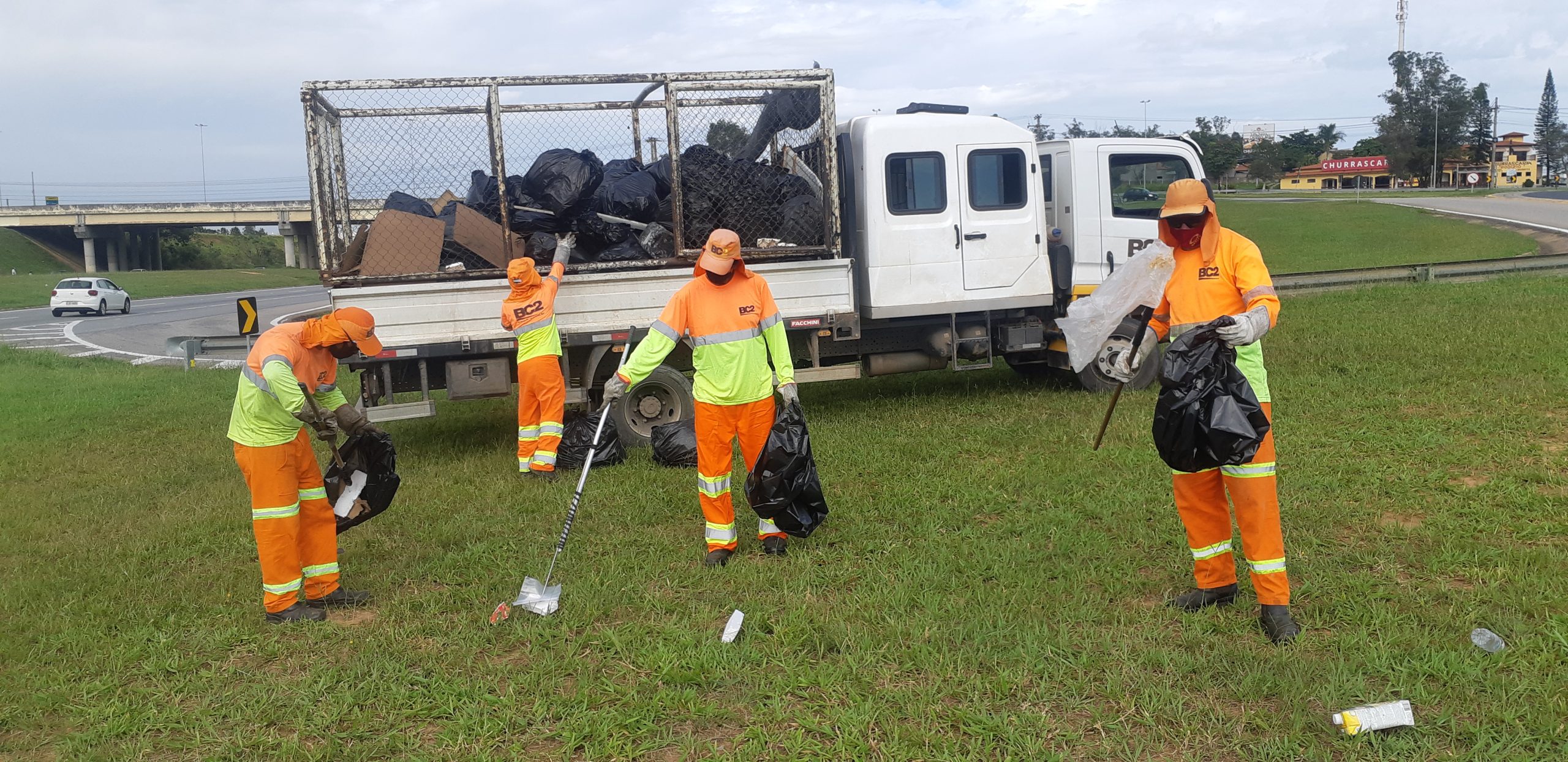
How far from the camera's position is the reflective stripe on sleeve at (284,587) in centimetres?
470

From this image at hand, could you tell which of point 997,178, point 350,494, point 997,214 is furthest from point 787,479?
point 997,178

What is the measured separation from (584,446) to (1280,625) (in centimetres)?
510

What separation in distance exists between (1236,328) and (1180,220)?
0.53 m

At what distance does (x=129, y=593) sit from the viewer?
518cm

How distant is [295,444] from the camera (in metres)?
4.73

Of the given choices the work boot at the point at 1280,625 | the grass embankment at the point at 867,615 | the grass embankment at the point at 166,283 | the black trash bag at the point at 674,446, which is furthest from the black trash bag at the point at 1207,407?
the grass embankment at the point at 166,283

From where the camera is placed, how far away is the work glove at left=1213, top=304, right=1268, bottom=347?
12.5ft

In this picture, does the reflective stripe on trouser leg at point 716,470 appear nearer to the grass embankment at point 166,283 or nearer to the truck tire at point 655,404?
the truck tire at point 655,404

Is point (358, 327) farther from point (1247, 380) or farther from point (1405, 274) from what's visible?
point (1405, 274)

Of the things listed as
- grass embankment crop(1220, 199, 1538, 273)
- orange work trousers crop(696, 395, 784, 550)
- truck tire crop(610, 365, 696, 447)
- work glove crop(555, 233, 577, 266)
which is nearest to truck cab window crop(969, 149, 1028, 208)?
Result: truck tire crop(610, 365, 696, 447)

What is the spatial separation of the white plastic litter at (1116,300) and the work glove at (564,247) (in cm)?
423

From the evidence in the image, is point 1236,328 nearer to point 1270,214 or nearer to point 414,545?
point 414,545

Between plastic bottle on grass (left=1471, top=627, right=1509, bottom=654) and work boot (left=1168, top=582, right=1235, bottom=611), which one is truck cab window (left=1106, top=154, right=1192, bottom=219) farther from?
plastic bottle on grass (left=1471, top=627, right=1509, bottom=654)

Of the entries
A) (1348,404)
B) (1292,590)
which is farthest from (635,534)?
(1348,404)
